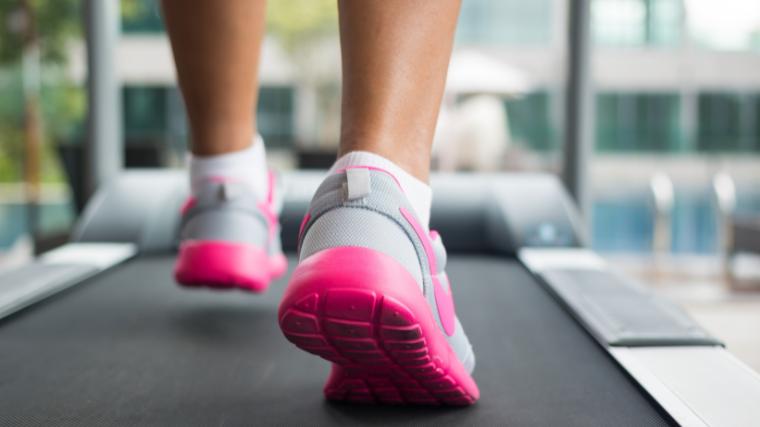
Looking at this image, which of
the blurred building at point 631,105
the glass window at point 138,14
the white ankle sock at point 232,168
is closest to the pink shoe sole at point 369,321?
the white ankle sock at point 232,168

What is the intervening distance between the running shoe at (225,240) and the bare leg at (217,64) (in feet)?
0.27

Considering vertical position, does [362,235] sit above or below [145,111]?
below

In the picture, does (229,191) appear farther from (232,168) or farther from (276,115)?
(276,115)

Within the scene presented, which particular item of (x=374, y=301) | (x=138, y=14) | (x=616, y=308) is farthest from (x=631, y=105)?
(x=374, y=301)

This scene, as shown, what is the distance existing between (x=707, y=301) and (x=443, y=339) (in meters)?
2.83

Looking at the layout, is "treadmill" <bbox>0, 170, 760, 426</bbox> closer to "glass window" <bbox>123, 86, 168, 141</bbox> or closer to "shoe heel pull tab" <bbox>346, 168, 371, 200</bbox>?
"shoe heel pull tab" <bbox>346, 168, 371, 200</bbox>

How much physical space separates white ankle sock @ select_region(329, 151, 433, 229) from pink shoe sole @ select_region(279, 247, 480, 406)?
95 millimetres

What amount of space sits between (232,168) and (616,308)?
64 centimetres

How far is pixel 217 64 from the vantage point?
3.58 ft

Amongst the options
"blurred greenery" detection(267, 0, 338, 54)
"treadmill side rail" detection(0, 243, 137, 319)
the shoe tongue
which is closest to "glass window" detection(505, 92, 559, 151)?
"blurred greenery" detection(267, 0, 338, 54)

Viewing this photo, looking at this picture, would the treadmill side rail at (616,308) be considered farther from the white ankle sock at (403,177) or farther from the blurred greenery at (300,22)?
the blurred greenery at (300,22)

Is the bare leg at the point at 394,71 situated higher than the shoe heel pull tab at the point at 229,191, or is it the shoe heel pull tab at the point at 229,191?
the bare leg at the point at 394,71

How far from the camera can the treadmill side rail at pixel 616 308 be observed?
3.12 feet

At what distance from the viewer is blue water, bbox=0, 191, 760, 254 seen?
186 inches
